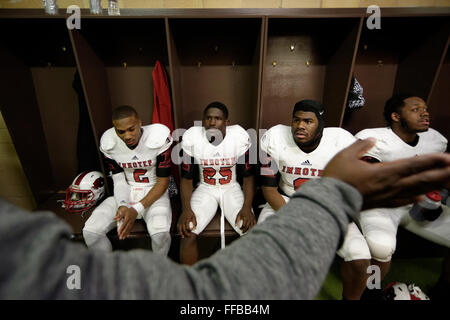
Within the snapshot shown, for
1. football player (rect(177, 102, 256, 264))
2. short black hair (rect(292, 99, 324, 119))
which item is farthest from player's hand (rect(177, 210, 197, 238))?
short black hair (rect(292, 99, 324, 119))

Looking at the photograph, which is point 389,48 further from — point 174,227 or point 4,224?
point 4,224

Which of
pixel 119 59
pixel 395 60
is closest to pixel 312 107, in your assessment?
pixel 395 60

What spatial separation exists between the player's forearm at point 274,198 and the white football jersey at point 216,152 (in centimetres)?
34

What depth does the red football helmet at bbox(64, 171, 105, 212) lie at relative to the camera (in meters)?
1.71

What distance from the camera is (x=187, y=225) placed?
1459 mm

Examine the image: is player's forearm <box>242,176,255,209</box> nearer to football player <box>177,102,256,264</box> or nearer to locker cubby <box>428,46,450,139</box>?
football player <box>177,102,256,264</box>

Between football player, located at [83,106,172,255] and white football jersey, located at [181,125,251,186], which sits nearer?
football player, located at [83,106,172,255]

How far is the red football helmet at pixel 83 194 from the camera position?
1.71 meters

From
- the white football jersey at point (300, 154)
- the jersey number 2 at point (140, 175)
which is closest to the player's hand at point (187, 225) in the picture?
the jersey number 2 at point (140, 175)

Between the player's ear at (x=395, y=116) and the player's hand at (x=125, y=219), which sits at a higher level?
the player's ear at (x=395, y=116)

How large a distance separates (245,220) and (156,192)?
69cm

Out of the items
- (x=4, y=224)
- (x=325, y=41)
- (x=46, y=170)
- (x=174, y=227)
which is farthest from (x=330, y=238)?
(x=46, y=170)

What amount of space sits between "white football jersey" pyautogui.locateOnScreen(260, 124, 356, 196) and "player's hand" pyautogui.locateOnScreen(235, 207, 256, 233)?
0.35m

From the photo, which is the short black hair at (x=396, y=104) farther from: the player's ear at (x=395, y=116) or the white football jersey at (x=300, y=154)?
the white football jersey at (x=300, y=154)
